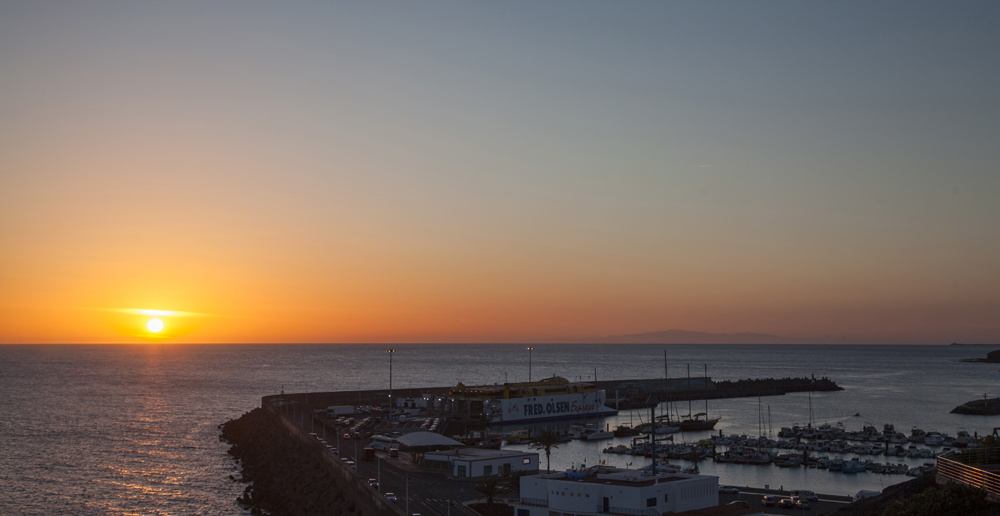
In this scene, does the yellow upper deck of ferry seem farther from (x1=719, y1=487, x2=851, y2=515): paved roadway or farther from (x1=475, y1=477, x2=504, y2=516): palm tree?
(x1=475, y1=477, x2=504, y2=516): palm tree

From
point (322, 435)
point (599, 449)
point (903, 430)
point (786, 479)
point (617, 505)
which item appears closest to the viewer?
point (617, 505)

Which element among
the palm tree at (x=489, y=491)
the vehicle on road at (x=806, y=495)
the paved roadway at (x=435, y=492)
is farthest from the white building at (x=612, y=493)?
the vehicle on road at (x=806, y=495)

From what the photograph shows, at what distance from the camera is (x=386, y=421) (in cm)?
8481

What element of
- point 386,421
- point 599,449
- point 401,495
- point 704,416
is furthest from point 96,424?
point 704,416

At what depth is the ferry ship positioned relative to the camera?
97.5 m

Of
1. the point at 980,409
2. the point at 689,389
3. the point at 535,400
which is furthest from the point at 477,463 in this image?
the point at 980,409

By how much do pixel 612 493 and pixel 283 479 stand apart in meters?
33.5

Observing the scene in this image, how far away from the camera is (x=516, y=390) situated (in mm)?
101562

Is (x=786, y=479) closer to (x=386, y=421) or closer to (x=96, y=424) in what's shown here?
(x=386, y=421)

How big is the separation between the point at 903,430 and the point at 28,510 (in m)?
100

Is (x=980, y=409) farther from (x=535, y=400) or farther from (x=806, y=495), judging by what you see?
(x=806, y=495)

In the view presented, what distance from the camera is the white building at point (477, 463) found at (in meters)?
52.5

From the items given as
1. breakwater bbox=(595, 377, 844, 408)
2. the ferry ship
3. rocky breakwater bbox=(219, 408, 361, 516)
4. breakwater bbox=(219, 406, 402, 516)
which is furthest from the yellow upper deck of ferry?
rocky breakwater bbox=(219, 408, 361, 516)

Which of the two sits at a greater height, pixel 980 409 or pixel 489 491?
pixel 489 491
